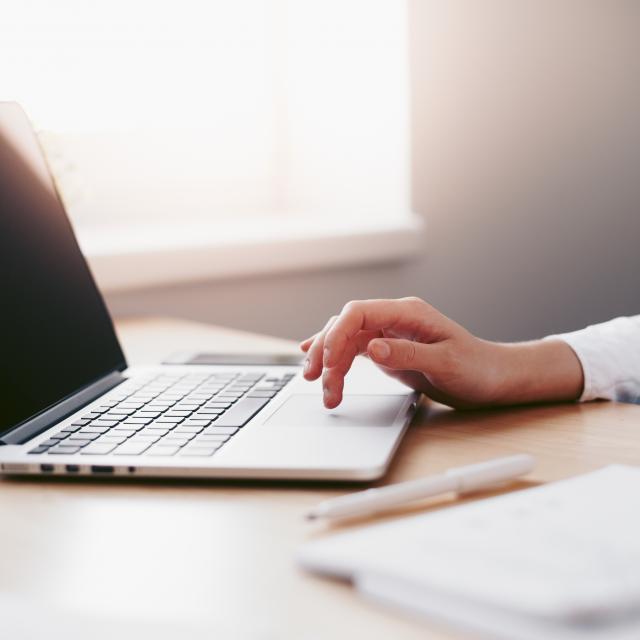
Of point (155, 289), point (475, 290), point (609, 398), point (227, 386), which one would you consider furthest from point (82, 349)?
point (475, 290)

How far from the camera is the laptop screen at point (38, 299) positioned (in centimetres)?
79

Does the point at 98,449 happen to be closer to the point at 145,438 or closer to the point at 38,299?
the point at 145,438

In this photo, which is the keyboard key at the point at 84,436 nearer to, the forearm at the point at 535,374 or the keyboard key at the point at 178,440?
the keyboard key at the point at 178,440

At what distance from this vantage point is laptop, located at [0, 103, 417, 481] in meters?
0.66

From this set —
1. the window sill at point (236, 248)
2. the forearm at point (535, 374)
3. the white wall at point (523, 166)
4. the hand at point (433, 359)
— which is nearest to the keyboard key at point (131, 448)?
the hand at point (433, 359)

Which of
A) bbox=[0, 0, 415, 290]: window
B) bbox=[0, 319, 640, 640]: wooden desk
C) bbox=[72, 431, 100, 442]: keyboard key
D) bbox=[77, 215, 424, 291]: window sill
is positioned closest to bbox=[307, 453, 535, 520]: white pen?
bbox=[0, 319, 640, 640]: wooden desk

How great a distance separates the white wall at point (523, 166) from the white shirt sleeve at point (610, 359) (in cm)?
86

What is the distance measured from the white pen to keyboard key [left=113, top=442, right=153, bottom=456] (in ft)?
0.54

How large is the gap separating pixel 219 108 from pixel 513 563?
1.64 meters

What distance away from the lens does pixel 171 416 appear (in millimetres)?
764

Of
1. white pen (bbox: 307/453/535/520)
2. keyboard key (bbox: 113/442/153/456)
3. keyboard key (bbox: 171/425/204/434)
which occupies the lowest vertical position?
keyboard key (bbox: 171/425/204/434)

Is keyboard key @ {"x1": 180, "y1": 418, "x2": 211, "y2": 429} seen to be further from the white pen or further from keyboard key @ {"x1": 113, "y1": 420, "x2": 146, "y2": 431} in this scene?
the white pen

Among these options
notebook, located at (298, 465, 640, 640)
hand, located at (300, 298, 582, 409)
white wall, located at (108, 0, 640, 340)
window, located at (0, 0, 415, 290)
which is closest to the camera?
notebook, located at (298, 465, 640, 640)

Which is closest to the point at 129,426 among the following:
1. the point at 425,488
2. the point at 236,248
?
the point at 425,488
